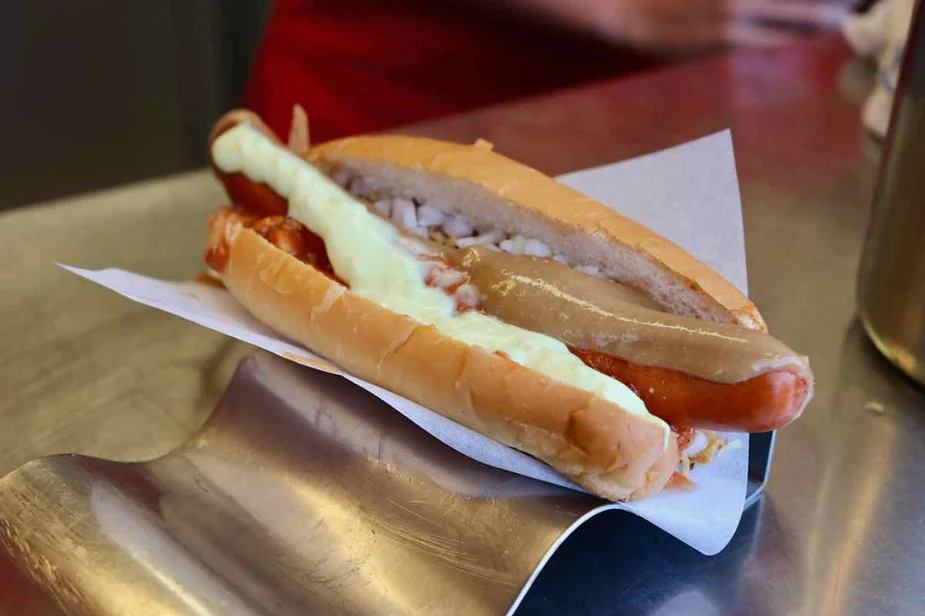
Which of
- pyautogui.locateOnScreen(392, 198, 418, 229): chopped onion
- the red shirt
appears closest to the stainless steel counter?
the red shirt

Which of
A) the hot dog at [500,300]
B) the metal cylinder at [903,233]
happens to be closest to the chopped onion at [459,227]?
the hot dog at [500,300]

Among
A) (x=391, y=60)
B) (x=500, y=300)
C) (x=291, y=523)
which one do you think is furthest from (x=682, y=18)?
(x=291, y=523)

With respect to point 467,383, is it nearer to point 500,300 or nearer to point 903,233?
point 500,300

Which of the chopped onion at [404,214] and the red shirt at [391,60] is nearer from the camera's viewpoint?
the chopped onion at [404,214]

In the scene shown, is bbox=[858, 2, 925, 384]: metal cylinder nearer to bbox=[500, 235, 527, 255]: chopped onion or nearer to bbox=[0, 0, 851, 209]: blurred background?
bbox=[500, 235, 527, 255]: chopped onion

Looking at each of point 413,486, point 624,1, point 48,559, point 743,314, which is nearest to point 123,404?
point 48,559

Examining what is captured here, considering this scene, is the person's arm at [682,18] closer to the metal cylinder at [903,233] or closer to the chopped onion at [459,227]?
the chopped onion at [459,227]
